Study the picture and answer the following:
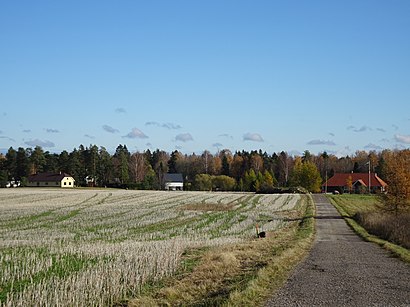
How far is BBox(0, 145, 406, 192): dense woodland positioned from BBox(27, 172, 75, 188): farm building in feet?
10.6

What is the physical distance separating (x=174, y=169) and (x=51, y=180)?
51573 mm

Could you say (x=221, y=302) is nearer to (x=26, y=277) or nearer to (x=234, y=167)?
(x=26, y=277)

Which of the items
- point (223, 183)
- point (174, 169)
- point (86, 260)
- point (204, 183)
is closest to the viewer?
point (86, 260)

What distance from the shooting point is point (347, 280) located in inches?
606

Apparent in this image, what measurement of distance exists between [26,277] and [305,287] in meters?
7.91

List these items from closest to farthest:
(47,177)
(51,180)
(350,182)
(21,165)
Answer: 1. (350,182)
2. (51,180)
3. (47,177)
4. (21,165)

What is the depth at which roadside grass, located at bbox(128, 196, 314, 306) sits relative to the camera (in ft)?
40.6

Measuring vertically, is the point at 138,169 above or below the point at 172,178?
above

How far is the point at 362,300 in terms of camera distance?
12.5 metres

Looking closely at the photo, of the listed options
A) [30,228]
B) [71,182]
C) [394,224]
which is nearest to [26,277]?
[30,228]

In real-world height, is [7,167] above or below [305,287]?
above

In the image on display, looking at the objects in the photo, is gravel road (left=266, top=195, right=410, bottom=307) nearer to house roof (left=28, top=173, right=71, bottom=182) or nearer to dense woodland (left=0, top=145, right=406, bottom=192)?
dense woodland (left=0, top=145, right=406, bottom=192)

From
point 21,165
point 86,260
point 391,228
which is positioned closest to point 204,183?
point 21,165

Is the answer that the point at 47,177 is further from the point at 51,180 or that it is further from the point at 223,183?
the point at 223,183
